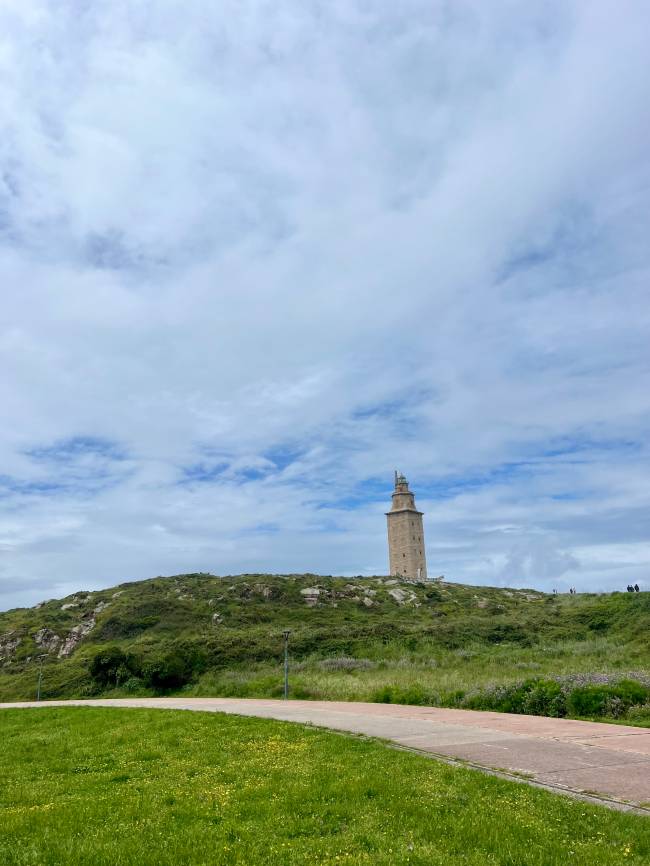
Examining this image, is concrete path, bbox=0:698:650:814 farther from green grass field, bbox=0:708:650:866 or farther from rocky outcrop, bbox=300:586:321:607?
rocky outcrop, bbox=300:586:321:607

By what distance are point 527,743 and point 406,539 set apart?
67.5 meters

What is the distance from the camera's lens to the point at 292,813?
5.83 metres

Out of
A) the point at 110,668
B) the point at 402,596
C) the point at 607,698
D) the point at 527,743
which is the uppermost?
the point at 402,596

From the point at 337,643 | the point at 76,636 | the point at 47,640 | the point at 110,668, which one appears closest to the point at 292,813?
the point at 110,668

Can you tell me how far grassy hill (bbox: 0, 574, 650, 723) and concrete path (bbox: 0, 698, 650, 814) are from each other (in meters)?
1.84

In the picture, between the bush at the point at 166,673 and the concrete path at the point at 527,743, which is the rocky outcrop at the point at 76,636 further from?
the concrete path at the point at 527,743

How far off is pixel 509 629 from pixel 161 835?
32.7 meters

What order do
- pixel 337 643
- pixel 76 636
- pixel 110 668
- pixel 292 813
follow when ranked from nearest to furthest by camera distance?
pixel 292 813, pixel 110 668, pixel 337 643, pixel 76 636

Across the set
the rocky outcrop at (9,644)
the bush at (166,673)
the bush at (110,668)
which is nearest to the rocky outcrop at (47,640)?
the rocky outcrop at (9,644)

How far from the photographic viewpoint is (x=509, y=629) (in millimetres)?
35406

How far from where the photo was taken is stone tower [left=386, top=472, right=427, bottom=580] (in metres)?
Result: 74.8

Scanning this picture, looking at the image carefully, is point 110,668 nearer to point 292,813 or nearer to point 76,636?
point 76,636

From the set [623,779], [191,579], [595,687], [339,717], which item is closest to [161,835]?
[623,779]

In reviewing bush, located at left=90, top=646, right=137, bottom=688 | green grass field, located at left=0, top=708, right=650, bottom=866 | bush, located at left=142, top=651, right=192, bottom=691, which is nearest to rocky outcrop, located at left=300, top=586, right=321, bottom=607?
bush, located at left=90, top=646, right=137, bottom=688
